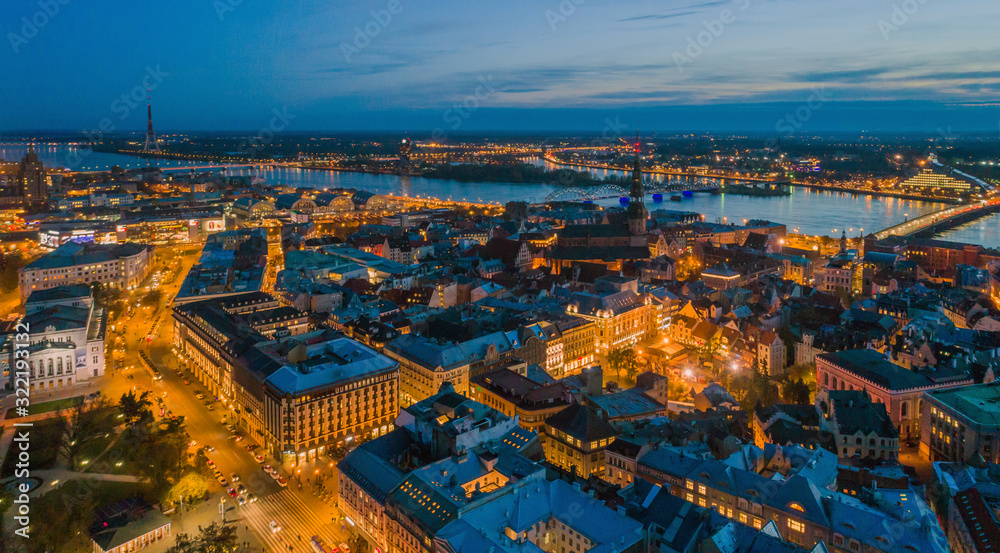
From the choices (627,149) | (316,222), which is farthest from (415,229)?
(627,149)

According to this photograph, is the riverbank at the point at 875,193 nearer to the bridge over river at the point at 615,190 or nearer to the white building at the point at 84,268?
the bridge over river at the point at 615,190

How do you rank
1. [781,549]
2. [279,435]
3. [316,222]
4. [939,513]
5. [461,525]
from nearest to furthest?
1. [781,549]
2. [461,525]
3. [939,513]
4. [279,435]
5. [316,222]

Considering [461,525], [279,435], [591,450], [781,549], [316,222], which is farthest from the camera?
[316,222]

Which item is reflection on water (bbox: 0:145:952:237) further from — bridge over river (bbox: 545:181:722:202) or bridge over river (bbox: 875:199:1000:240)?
bridge over river (bbox: 875:199:1000:240)

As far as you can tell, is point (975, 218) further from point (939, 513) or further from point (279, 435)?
point (279, 435)

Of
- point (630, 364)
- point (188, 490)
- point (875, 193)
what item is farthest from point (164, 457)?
point (875, 193)

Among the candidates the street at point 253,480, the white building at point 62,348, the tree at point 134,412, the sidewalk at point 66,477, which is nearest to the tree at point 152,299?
the street at point 253,480

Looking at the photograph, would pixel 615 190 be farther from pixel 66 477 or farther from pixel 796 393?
pixel 66 477
